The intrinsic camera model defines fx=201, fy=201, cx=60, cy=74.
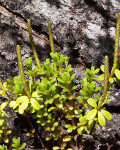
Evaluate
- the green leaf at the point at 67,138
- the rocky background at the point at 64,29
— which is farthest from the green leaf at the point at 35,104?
the rocky background at the point at 64,29

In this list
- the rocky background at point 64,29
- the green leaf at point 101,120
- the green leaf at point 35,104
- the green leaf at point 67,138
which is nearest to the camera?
the green leaf at point 101,120

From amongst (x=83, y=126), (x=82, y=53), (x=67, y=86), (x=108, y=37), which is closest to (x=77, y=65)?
(x=82, y=53)

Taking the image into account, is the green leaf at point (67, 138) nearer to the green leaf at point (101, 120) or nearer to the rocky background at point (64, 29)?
the green leaf at point (101, 120)

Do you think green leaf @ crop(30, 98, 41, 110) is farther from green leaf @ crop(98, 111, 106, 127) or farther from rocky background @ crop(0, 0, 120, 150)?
rocky background @ crop(0, 0, 120, 150)

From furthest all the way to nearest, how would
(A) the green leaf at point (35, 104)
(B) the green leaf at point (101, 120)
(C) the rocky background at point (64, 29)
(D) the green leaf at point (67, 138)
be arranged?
(C) the rocky background at point (64, 29), (D) the green leaf at point (67, 138), (A) the green leaf at point (35, 104), (B) the green leaf at point (101, 120)

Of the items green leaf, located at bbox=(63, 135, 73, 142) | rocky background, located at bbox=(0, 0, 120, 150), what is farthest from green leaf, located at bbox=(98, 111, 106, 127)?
rocky background, located at bbox=(0, 0, 120, 150)

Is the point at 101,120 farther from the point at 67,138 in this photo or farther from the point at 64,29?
the point at 64,29

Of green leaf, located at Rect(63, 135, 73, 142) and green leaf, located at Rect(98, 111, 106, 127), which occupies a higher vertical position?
green leaf, located at Rect(98, 111, 106, 127)

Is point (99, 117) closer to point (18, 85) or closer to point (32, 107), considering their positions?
point (32, 107)
